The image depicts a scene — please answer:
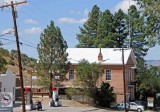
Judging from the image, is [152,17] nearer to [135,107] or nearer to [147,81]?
[135,107]

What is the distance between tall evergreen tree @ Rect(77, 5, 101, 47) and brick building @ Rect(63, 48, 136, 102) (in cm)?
2537

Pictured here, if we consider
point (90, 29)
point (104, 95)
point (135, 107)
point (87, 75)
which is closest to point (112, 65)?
point (135, 107)

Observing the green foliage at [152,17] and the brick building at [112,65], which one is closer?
the green foliage at [152,17]

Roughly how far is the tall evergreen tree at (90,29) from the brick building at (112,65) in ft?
83.2

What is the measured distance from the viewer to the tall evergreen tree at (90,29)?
4235 inches

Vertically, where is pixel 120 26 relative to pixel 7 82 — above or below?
above

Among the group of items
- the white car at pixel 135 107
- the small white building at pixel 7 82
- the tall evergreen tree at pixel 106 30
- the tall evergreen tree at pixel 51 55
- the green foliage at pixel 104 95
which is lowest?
the white car at pixel 135 107

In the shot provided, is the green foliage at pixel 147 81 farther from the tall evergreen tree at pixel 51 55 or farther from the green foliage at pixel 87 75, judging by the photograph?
the tall evergreen tree at pixel 51 55

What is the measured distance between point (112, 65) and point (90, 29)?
34704 millimetres

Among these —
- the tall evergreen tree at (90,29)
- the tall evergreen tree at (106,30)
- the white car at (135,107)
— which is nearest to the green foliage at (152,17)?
the white car at (135,107)

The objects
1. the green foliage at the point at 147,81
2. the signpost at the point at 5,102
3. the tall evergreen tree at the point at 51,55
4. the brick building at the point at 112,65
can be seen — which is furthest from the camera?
the green foliage at the point at 147,81

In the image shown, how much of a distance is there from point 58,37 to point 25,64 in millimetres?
59471

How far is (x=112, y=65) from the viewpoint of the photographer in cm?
7600

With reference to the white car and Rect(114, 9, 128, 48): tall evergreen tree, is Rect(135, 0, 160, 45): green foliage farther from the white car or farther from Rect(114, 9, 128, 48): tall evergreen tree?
Rect(114, 9, 128, 48): tall evergreen tree
